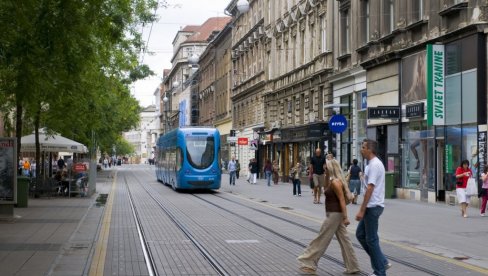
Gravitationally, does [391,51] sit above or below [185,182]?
above

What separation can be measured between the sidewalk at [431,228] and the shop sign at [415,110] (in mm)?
3218

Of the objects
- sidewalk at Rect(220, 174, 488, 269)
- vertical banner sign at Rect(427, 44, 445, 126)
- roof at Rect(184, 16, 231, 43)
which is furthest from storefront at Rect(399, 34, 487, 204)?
roof at Rect(184, 16, 231, 43)

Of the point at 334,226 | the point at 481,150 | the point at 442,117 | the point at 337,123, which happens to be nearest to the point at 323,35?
the point at 337,123

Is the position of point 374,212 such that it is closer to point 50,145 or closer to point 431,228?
point 431,228

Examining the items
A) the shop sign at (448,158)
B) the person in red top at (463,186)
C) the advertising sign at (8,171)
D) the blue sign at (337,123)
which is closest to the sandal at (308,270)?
the advertising sign at (8,171)

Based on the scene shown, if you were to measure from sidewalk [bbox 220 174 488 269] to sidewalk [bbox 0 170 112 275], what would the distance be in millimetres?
5988

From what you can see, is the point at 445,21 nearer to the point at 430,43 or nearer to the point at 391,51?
the point at 430,43

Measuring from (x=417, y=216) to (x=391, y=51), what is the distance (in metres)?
10.3

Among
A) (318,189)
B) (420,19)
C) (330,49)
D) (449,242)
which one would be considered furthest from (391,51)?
(449,242)

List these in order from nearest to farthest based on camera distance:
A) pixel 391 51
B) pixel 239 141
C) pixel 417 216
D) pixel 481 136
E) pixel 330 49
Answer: pixel 417 216, pixel 481 136, pixel 391 51, pixel 330 49, pixel 239 141

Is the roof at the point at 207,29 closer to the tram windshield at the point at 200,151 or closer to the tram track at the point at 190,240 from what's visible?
the tram windshield at the point at 200,151

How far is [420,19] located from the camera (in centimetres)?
2712

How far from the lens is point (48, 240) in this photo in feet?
46.9

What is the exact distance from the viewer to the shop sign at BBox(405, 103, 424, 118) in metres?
26.9
